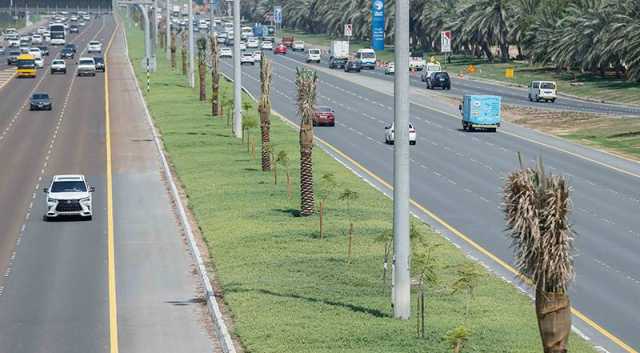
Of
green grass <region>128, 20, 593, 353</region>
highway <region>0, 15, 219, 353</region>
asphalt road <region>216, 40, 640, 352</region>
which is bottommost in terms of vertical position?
asphalt road <region>216, 40, 640, 352</region>

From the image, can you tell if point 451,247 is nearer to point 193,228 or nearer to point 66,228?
point 193,228

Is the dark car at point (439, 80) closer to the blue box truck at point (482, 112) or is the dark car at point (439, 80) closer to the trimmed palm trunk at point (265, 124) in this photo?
the blue box truck at point (482, 112)

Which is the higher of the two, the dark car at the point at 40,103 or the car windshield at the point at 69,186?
the car windshield at the point at 69,186

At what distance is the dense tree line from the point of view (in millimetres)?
126125

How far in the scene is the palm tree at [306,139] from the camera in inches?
2186

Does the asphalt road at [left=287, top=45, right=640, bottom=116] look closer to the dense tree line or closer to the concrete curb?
the dense tree line

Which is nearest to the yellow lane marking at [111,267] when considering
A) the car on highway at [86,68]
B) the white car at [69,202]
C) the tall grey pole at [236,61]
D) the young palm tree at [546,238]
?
the white car at [69,202]

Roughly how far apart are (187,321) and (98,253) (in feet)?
40.5

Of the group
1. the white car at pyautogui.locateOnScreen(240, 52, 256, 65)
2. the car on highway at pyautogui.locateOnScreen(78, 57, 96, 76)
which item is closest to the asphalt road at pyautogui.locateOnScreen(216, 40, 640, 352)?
the car on highway at pyautogui.locateOnScreen(78, 57, 96, 76)

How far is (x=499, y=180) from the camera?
70.8 meters

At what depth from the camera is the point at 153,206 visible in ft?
198

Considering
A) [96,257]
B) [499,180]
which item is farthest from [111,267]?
[499,180]

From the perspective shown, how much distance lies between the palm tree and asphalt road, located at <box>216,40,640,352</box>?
5.78 metres

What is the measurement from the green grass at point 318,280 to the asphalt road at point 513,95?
143 ft
